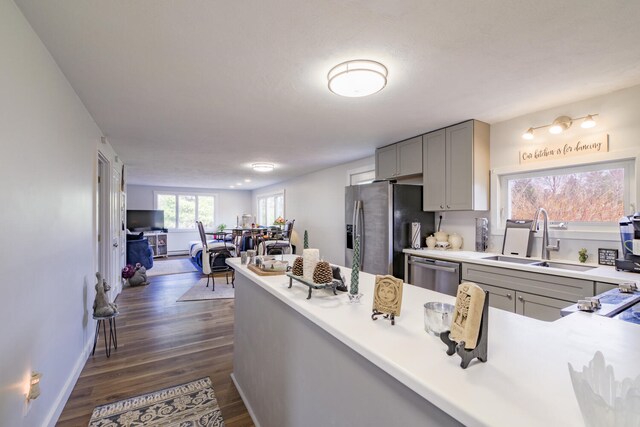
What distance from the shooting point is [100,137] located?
11.1 ft

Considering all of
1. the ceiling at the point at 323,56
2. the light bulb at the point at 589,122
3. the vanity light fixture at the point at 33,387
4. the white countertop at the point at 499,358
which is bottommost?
the vanity light fixture at the point at 33,387

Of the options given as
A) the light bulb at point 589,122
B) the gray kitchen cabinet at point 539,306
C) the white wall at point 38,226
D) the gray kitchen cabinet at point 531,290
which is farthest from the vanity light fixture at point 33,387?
the light bulb at point 589,122

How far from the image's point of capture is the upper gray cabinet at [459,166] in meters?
3.14

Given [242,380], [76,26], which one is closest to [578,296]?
[242,380]

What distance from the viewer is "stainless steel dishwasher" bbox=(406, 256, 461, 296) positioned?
117 inches

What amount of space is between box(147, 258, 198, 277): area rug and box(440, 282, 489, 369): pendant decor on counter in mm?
6867

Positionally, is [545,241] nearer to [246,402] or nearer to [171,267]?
[246,402]

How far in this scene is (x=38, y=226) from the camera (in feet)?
5.47

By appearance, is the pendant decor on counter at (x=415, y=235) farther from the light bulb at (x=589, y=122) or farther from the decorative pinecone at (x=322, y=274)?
the decorative pinecone at (x=322, y=274)

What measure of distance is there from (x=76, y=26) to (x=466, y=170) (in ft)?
10.9

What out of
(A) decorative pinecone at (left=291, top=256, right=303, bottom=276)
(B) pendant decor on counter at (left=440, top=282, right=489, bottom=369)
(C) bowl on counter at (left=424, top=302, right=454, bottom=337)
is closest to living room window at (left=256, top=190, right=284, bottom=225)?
(A) decorative pinecone at (left=291, top=256, right=303, bottom=276)

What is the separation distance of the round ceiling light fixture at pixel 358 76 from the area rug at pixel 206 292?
12.5 ft

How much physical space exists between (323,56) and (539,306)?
8.10ft

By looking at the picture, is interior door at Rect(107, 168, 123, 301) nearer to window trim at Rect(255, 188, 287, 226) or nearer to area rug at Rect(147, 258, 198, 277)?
area rug at Rect(147, 258, 198, 277)
